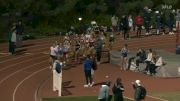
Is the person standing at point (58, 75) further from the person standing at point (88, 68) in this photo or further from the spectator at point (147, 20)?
the spectator at point (147, 20)

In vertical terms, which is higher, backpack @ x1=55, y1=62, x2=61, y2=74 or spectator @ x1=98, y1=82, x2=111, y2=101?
backpack @ x1=55, y1=62, x2=61, y2=74

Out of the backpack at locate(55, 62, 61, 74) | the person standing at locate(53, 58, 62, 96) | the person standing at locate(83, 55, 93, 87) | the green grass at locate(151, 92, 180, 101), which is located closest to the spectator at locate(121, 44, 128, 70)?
the person standing at locate(83, 55, 93, 87)

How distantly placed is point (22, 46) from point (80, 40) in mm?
6861

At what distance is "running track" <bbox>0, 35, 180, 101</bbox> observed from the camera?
2970cm

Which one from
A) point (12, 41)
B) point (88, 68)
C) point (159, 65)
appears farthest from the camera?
point (12, 41)

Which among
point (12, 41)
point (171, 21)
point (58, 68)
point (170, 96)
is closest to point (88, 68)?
point (58, 68)

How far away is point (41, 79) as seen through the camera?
32.7 metres

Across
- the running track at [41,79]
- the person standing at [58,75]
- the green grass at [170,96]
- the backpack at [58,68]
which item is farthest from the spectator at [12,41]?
the green grass at [170,96]

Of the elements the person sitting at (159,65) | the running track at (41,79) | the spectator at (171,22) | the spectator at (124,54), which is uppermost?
the spectator at (171,22)

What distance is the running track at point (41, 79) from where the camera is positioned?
1169 inches

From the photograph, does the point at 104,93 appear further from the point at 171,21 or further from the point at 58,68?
the point at 171,21

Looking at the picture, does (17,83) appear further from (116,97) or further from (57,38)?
(57,38)

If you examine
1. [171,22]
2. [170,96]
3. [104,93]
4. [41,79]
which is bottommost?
[170,96]

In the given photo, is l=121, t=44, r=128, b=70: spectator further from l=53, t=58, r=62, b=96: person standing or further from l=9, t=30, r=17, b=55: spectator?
l=9, t=30, r=17, b=55: spectator
